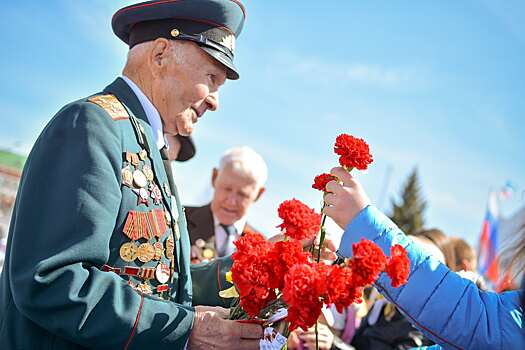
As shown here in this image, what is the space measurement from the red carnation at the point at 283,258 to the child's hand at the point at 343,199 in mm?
377

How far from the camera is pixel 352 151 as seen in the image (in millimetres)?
1805

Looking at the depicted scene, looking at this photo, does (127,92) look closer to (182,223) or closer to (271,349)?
(182,223)

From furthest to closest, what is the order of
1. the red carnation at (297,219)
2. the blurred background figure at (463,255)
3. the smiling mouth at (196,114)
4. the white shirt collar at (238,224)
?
the white shirt collar at (238,224) < the blurred background figure at (463,255) < the smiling mouth at (196,114) < the red carnation at (297,219)

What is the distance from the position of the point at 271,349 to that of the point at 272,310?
125 mm

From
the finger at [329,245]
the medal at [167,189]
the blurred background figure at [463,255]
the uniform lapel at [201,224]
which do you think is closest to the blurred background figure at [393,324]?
the blurred background figure at [463,255]

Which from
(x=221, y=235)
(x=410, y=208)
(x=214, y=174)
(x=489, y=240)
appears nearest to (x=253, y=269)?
(x=221, y=235)

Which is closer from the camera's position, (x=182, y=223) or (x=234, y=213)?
(x=182, y=223)

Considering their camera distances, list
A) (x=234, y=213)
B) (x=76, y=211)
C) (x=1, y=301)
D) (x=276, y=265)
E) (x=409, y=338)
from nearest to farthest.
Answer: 1. (x=276, y=265)
2. (x=76, y=211)
3. (x=1, y=301)
4. (x=409, y=338)
5. (x=234, y=213)

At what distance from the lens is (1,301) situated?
201cm

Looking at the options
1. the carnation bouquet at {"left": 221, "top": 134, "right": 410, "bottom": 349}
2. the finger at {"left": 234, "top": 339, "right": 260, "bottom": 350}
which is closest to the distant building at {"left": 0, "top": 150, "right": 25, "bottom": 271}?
the finger at {"left": 234, "top": 339, "right": 260, "bottom": 350}

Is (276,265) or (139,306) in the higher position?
(276,265)

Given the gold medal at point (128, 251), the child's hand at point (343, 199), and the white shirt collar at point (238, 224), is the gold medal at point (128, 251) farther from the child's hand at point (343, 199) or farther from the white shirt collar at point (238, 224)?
the white shirt collar at point (238, 224)

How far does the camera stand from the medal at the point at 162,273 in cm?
→ 205

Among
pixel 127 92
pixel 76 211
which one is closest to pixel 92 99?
pixel 127 92
